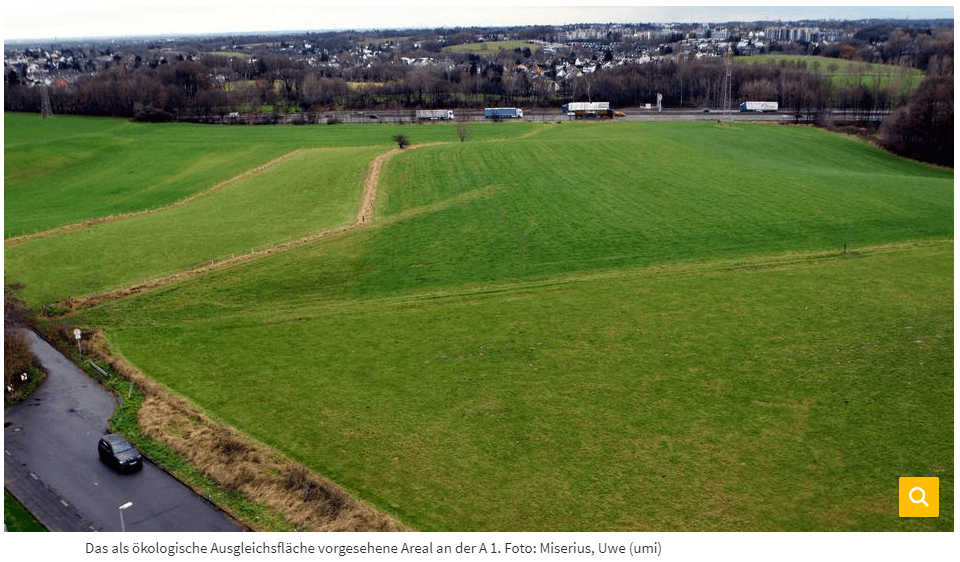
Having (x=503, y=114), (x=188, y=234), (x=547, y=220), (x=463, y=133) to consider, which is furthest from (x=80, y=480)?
(x=503, y=114)

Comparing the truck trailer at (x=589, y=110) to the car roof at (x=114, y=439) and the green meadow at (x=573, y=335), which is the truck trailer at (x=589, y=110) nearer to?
the green meadow at (x=573, y=335)

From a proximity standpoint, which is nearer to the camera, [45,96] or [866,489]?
[866,489]

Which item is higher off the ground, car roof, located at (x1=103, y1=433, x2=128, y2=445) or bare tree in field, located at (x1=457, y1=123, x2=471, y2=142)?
bare tree in field, located at (x1=457, y1=123, x2=471, y2=142)

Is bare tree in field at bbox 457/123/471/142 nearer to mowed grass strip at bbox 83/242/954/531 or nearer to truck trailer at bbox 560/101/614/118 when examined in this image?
truck trailer at bbox 560/101/614/118

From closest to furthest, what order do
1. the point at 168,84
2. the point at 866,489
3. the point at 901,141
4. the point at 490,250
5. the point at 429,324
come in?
the point at 866,489 → the point at 429,324 → the point at 490,250 → the point at 901,141 → the point at 168,84

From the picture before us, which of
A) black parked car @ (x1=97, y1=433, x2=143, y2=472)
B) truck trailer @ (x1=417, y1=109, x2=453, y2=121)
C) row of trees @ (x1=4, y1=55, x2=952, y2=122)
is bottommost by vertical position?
black parked car @ (x1=97, y1=433, x2=143, y2=472)

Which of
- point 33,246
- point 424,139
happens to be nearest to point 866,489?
point 33,246

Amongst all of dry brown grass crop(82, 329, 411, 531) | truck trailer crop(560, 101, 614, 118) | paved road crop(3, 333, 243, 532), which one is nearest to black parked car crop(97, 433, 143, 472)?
paved road crop(3, 333, 243, 532)

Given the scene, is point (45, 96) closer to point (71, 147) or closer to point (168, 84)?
point (168, 84)
